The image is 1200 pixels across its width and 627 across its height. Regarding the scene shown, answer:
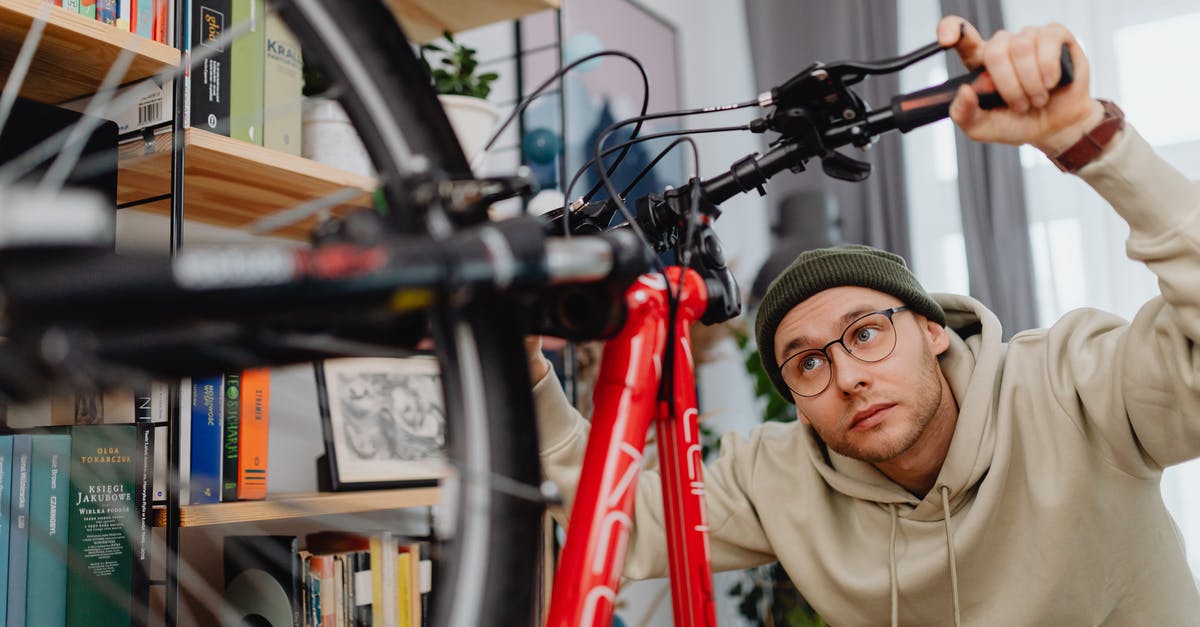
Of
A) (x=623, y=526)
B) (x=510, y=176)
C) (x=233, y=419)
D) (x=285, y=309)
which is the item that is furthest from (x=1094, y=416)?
(x=233, y=419)

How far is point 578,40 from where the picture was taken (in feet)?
7.15

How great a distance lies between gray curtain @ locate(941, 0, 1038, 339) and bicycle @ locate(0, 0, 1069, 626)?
174cm

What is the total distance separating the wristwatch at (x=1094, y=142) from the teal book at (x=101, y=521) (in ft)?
3.47

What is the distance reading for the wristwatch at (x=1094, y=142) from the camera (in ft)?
2.19

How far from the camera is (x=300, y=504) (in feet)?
3.50

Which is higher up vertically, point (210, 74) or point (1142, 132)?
point (1142, 132)

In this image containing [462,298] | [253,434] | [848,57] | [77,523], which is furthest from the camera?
[848,57]

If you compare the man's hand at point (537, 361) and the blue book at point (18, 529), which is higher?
the man's hand at point (537, 361)

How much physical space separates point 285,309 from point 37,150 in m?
0.81

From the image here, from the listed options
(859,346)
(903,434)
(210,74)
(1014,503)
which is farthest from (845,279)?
(210,74)

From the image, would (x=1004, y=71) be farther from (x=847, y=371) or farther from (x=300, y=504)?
(x=300, y=504)

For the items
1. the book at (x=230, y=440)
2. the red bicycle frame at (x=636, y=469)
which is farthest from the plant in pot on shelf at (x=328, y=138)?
the red bicycle frame at (x=636, y=469)

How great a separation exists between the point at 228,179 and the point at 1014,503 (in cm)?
115

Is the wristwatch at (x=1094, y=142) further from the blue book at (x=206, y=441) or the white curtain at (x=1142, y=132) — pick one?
the white curtain at (x=1142, y=132)
